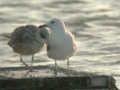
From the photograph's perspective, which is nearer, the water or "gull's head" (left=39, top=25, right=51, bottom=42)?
"gull's head" (left=39, top=25, right=51, bottom=42)

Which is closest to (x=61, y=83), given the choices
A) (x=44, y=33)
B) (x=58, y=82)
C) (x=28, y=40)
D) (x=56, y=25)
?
(x=58, y=82)

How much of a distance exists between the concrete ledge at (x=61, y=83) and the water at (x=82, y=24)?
1.79 metres

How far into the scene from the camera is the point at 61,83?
881 cm

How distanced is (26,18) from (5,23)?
3.19 feet

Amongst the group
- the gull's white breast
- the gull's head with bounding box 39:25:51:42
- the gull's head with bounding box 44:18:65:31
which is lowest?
the gull's white breast

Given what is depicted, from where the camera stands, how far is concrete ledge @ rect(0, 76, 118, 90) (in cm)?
870

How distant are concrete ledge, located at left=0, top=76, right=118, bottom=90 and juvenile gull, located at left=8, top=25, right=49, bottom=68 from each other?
105cm

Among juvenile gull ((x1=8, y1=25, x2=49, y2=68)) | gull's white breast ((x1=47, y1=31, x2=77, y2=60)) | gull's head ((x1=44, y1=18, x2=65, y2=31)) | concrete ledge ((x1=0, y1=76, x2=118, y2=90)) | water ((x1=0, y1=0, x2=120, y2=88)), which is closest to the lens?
concrete ledge ((x1=0, y1=76, x2=118, y2=90))

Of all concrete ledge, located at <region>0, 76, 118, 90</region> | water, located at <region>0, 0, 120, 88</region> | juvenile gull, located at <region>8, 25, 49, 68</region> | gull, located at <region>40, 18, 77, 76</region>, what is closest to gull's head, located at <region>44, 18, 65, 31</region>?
gull, located at <region>40, 18, 77, 76</region>

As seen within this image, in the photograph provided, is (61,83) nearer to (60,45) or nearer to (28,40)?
(60,45)

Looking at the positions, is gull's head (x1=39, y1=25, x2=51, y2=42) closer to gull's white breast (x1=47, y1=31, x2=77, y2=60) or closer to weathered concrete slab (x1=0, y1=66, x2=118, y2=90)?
gull's white breast (x1=47, y1=31, x2=77, y2=60)

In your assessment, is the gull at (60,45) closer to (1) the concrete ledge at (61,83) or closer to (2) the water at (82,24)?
(1) the concrete ledge at (61,83)

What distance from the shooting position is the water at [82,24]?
12472 millimetres

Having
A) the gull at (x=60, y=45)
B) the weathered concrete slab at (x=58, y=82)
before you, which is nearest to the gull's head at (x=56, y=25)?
the gull at (x=60, y=45)
